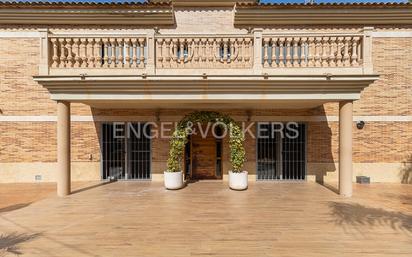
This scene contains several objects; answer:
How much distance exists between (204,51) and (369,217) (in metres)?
6.54

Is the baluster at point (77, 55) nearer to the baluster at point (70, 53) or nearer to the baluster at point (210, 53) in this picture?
the baluster at point (70, 53)

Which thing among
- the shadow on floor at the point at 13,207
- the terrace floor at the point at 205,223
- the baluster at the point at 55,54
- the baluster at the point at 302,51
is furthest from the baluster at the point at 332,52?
the shadow on floor at the point at 13,207

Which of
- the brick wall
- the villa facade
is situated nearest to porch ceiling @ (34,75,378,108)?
the villa facade

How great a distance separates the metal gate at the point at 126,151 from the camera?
36.2ft

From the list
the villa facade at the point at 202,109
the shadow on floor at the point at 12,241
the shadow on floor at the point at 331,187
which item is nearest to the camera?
the shadow on floor at the point at 12,241

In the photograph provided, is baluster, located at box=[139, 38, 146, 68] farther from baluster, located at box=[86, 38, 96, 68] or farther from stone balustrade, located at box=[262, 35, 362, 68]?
stone balustrade, located at box=[262, 35, 362, 68]

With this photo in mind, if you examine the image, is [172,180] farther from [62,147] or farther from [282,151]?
[282,151]

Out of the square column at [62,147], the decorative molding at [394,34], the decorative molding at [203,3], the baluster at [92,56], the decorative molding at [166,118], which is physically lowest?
the square column at [62,147]

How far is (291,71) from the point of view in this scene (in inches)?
307

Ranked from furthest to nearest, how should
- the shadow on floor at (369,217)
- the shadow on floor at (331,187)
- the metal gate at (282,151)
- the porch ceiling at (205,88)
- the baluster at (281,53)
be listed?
the metal gate at (282,151)
the shadow on floor at (331,187)
the baluster at (281,53)
the porch ceiling at (205,88)
the shadow on floor at (369,217)

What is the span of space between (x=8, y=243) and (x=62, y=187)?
346 centimetres

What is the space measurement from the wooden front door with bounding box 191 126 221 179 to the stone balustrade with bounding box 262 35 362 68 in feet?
15.3

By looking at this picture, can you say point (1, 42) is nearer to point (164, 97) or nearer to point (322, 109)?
point (164, 97)

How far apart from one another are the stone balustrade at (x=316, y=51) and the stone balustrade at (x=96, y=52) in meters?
4.12
